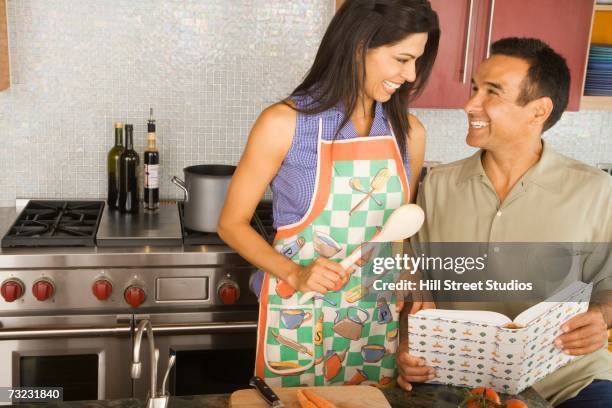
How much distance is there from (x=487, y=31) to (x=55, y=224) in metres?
1.61

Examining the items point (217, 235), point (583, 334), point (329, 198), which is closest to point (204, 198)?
point (217, 235)

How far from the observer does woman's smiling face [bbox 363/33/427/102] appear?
1.71 metres

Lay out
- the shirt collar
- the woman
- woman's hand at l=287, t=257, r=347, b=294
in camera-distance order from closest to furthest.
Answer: woman's hand at l=287, t=257, r=347, b=294 < the woman < the shirt collar

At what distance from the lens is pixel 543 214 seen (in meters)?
1.86

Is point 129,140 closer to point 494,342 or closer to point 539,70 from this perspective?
point 539,70

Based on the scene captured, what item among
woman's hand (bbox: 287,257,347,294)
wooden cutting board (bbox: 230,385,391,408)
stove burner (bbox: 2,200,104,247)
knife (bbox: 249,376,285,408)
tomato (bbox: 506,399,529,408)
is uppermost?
woman's hand (bbox: 287,257,347,294)

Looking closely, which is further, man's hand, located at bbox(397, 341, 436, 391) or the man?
the man

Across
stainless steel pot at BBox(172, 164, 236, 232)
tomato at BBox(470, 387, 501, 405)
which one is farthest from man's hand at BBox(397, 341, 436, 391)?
stainless steel pot at BBox(172, 164, 236, 232)

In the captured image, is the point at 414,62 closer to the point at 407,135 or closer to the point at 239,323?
the point at 407,135

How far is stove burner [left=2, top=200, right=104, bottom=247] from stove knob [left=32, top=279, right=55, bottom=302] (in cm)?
13

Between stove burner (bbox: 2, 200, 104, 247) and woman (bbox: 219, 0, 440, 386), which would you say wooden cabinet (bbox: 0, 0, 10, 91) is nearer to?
stove burner (bbox: 2, 200, 104, 247)

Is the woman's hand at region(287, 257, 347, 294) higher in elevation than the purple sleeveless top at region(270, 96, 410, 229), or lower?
lower

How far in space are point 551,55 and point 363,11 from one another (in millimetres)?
530

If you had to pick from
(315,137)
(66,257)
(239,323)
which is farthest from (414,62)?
(66,257)
